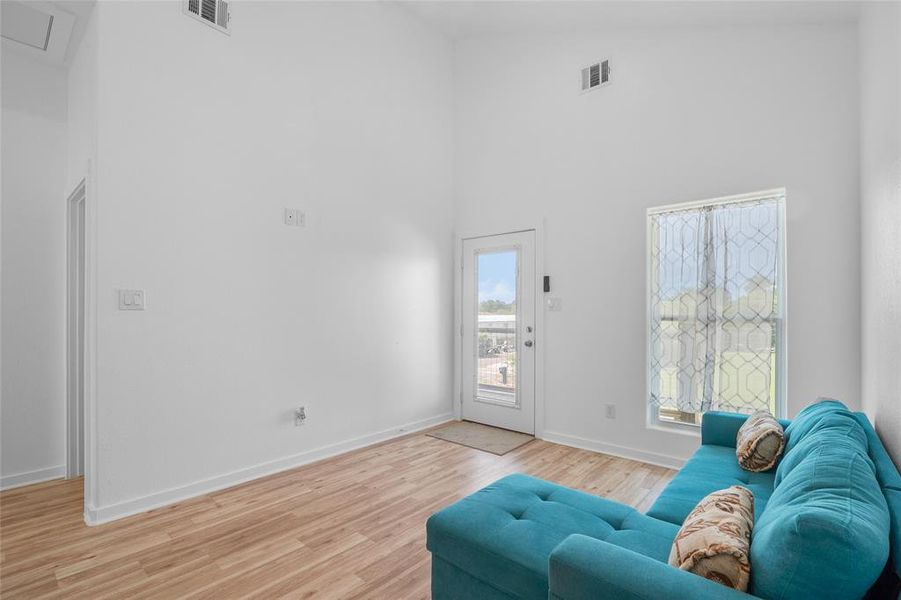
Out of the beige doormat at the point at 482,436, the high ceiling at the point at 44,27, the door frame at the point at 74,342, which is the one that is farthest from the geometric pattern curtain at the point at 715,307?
the door frame at the point at 74,342

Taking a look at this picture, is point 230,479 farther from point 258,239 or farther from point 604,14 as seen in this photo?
point 604,14

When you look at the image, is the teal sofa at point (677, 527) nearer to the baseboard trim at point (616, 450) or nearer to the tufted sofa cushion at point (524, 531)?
the tufted sofa cushion at point (524, 531)

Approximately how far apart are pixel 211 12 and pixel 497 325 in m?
3.54

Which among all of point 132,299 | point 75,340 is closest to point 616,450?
point 132,299

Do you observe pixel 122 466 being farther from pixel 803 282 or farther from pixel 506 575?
pixel 803 282

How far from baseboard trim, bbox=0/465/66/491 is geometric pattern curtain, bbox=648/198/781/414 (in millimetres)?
4689

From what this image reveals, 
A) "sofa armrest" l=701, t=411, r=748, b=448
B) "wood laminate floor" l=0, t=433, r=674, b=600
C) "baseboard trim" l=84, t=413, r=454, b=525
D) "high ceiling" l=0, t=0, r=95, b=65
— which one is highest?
"high ceiling" l=0, t=0, r=95, b=65

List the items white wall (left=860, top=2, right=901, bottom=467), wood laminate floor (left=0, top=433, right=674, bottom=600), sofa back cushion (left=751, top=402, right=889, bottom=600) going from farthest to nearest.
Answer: wood laminate floor (left=0, top=433, right=674, bottom=600), white wall (left=860, top=2, right=901, bottom=467), sofa back cushion (left=751, top=402, right=889, bottom=600)

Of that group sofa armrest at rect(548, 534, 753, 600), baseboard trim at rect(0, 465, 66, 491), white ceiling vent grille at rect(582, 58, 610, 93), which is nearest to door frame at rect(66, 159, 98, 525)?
baseboard trim at rect(0, 465, 66, 491)

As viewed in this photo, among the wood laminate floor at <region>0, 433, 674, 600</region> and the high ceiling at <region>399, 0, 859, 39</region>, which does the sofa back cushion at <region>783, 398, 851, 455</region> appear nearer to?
the wood laminate floor at <region>0, 433, 674, 600</region>

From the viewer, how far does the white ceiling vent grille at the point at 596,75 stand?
12.5ft

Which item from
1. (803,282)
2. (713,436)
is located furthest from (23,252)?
(803,282)

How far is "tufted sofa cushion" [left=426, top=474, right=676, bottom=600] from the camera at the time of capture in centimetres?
143

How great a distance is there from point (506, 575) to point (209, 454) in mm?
2444
